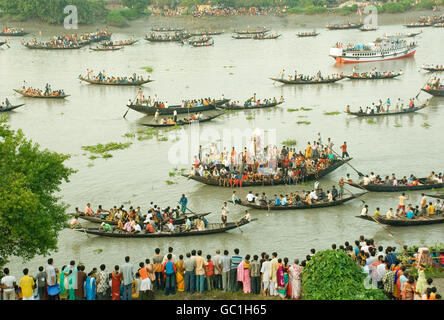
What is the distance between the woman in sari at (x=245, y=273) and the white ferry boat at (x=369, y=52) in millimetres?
47473

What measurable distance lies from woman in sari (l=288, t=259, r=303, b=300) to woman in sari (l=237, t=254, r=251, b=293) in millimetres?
1021

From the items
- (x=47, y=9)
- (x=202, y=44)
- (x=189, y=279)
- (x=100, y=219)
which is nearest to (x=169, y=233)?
(x=100, y=219)

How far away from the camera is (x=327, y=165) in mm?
25656

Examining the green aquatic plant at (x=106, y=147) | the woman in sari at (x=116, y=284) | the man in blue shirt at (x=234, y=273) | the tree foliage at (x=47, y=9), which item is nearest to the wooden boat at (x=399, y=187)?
the man in blue shirt at (x=234, y=273)

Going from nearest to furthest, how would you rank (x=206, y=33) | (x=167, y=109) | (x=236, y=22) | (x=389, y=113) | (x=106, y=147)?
(x=106, y=147), (x=389, y=113), (x=167, y=109), (x=206, y=33), (x=236, y=22)

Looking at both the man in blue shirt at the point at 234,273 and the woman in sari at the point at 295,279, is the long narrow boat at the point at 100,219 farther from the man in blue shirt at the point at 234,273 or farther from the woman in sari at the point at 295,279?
the woman in sari at the point at 295,279

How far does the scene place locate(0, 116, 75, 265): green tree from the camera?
13898mm

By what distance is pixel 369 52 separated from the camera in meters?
58.3

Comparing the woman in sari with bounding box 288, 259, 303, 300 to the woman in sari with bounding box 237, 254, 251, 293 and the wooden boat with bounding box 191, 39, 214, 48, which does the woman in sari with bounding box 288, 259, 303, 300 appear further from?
the wooden boat with bounding box 191, 39, 214, 48

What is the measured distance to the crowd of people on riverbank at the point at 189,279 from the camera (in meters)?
13.0

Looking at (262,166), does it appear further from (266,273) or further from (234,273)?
(266,273)

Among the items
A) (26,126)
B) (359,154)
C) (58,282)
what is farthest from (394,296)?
(26,126)

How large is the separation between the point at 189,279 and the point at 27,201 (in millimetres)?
4288
